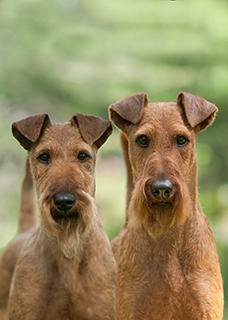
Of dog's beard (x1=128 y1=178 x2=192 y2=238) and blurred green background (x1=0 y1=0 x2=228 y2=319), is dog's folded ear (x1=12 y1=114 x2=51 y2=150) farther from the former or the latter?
blurred green background (x1=0 y1=0 x2=228 y2=319)

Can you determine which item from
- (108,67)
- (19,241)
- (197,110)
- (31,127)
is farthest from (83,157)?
(108,67)

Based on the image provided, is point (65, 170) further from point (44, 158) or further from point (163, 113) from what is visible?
point (163, 113)

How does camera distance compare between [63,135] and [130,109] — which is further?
[63,135]

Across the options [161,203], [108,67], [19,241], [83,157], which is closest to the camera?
[161,203]

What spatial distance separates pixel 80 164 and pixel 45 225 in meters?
0.47

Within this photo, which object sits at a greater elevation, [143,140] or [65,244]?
[143,140]

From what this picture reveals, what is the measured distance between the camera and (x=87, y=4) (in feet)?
34.4

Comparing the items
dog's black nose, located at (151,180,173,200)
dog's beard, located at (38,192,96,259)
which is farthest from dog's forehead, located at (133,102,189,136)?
dog's beard, located at (38,192,96,259)

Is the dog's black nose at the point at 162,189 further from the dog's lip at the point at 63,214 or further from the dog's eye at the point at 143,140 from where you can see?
the dog's lip at the point at 63,214

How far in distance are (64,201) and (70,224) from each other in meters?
0.22

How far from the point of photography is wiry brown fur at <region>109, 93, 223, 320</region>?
3141 millimetres

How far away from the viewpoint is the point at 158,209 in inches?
123

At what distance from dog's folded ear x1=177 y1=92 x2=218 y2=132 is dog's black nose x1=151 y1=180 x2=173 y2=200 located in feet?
1.63

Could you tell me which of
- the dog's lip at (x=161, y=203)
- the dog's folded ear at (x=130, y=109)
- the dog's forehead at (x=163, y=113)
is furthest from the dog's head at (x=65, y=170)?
the dog's lip at (x=161, y=203)
